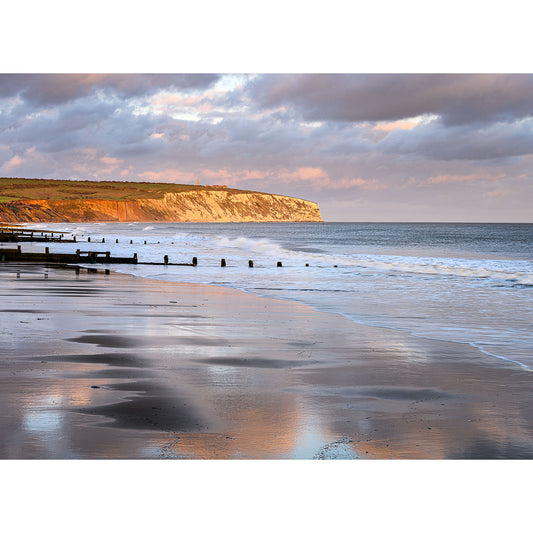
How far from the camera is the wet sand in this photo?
6238 millimetres

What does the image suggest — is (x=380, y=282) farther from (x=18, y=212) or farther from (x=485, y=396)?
(x=18, y=212)

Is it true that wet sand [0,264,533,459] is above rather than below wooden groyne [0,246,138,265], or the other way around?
below

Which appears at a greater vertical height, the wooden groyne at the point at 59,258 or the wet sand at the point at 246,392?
the wooden groyne at the point at 59,258

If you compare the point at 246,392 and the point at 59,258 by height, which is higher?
the point at 59,258

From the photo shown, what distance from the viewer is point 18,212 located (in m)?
193

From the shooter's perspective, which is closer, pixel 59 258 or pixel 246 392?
pixel 246 392

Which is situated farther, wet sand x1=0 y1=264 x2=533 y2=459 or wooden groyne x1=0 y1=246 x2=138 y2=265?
wooden groyne x1=0 y1=246 x2=138 y2=265

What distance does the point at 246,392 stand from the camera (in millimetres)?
8273

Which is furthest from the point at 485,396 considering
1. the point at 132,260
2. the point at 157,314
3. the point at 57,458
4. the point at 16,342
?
the point at 132,260

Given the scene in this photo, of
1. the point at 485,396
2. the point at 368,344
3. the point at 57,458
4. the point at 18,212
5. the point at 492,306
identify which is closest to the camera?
the point at 57,458

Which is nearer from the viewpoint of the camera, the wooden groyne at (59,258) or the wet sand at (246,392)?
the wet sand at (246,392)

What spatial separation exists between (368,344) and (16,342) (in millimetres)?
6180

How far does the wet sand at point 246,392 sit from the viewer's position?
6.24 m

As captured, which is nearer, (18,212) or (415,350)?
(415,350)
